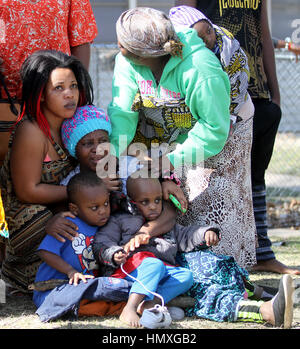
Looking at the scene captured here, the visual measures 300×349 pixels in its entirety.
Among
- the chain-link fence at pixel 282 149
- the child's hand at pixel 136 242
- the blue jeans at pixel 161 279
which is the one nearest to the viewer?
the blue jeans at pixel 161 279

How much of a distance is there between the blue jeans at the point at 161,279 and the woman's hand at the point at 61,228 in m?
0.39

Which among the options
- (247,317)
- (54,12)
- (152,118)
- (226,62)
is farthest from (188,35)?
(247,317)

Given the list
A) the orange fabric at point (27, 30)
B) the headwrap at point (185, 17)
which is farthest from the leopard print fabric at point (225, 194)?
the orange fabric at point (27, 30)

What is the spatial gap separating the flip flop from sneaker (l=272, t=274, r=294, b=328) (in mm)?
536

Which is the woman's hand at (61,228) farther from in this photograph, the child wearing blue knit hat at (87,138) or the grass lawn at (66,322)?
the grass lawn at (66,322)

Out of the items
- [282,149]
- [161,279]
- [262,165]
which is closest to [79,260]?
[161,279]

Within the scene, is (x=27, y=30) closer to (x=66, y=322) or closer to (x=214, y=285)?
(x=66, y=322)

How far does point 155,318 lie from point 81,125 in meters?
1.20

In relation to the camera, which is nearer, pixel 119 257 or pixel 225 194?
pixel 119 257

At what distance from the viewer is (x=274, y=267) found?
4676mm

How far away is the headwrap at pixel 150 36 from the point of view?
3.63 m

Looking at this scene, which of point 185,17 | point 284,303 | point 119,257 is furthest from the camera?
point 185,17

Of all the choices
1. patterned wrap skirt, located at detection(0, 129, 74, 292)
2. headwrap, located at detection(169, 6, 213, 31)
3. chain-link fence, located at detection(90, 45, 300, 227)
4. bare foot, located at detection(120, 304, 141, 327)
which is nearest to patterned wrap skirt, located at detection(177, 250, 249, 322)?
bare foot, located at detection(120, 304, 141, 327)

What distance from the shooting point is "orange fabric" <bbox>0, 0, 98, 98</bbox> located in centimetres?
402
